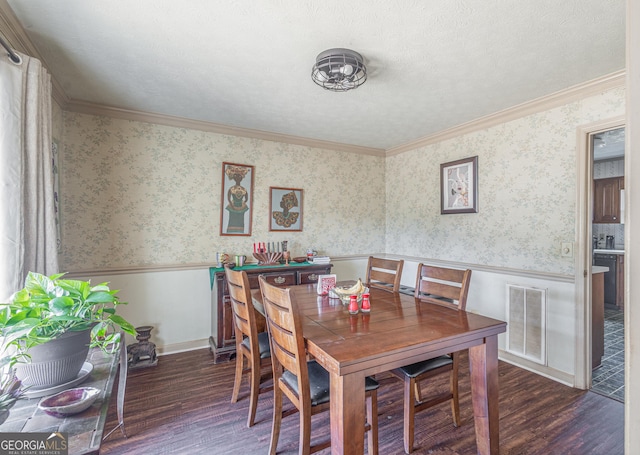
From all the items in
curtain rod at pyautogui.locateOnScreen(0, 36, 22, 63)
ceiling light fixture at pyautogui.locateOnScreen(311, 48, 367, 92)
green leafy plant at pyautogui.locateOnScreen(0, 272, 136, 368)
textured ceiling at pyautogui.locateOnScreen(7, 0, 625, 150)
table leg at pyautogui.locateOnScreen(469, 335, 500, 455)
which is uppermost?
textured ceiling at pyautogui.locateOnScreen(7, 0, 625, 150)

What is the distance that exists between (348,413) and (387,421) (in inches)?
41.0

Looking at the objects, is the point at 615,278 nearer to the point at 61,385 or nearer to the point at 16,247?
the point at 61,385

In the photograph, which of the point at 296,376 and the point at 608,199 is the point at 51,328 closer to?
the point at 296,376

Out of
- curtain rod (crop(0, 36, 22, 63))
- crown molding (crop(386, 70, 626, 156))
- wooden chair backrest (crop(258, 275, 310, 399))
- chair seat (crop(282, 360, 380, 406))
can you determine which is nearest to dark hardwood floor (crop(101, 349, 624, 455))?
chair seat (crop(282, 360, 380, 406))

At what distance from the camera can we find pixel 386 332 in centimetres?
148

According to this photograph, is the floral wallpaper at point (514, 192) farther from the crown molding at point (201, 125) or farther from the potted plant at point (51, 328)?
the potted plant at point (51, 328)

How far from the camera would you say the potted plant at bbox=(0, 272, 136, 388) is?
95 centimetres

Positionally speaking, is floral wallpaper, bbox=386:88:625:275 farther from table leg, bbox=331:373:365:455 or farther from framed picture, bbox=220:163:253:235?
table leg, bbox=331:373:365:455

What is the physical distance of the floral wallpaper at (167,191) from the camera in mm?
2771

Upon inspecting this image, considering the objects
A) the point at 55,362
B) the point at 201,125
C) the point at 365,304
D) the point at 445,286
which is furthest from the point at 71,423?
the point at 201,125

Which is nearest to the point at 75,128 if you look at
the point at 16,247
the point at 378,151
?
the point at 16,247

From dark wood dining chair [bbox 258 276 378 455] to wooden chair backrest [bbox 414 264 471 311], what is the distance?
83cm

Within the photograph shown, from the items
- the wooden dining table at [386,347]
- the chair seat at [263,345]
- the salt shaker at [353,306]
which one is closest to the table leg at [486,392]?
the wooden dining table at [386,347]

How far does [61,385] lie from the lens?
106 centimetres
